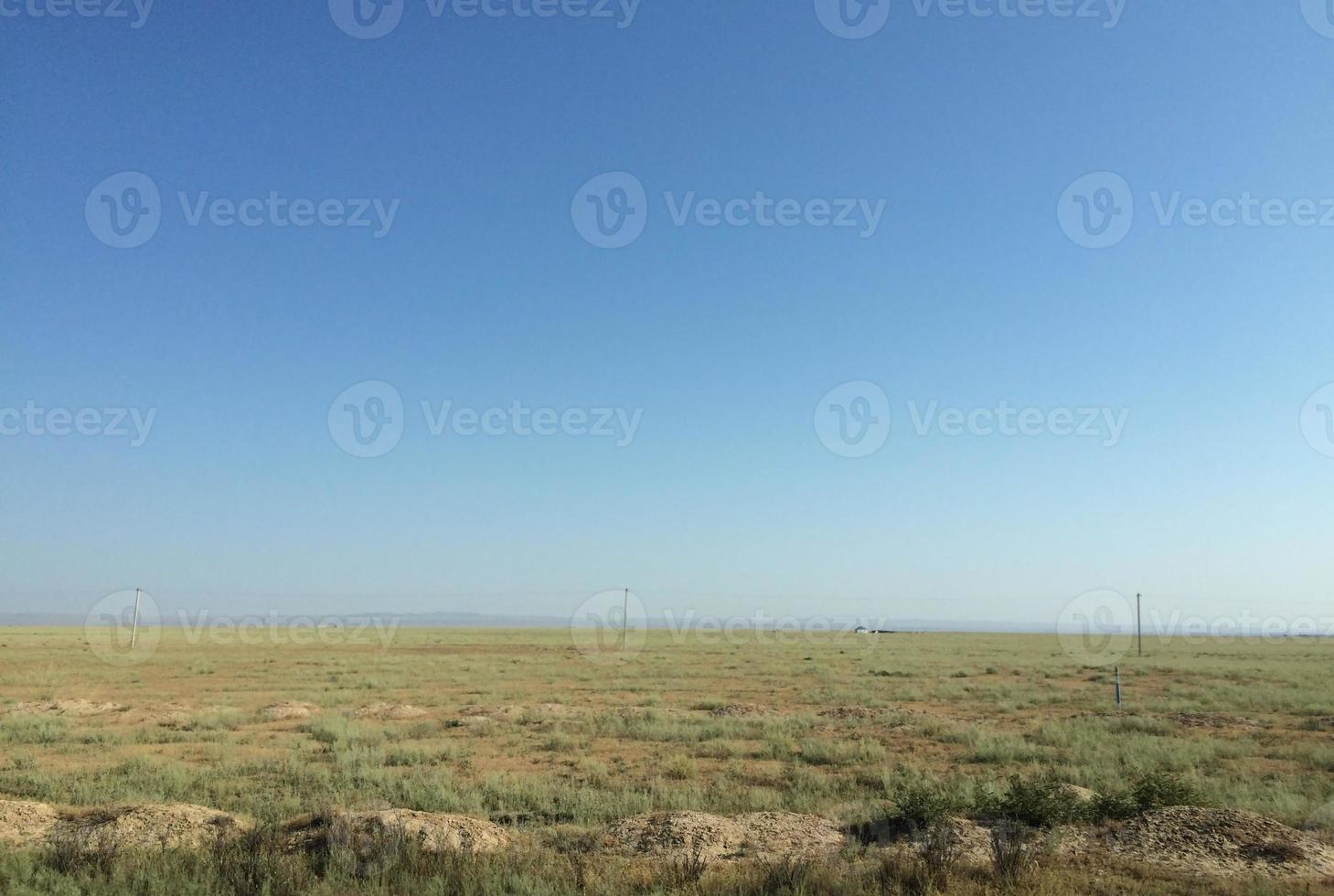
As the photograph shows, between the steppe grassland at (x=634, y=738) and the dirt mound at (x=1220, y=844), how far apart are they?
227 cm

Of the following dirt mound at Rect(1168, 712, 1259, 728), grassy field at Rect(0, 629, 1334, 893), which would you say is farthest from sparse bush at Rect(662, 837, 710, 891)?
dirt mound at Rect(1168, 712, 1259, 728)

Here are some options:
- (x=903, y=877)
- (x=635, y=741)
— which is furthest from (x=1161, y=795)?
(x=635, y=741)

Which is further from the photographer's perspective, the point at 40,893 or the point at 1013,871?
the point at 1013,871

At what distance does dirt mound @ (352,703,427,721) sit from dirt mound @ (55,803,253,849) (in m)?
13.4

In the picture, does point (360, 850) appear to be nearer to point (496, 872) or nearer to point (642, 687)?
point (496, 872)

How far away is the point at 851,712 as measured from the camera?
24.9m

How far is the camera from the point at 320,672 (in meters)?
39.2

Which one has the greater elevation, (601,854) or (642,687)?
(601,854)

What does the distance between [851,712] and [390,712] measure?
13350 mm

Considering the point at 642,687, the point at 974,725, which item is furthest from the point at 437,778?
the point at 642,687

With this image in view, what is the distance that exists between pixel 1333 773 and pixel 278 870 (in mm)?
18066

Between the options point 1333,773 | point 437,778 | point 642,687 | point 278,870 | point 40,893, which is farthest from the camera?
point 642,687

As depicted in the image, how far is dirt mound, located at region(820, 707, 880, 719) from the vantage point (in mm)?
24175

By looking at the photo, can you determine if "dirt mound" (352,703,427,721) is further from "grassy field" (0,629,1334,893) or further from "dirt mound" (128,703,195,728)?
"dirt mound" (128,703,195,728)
